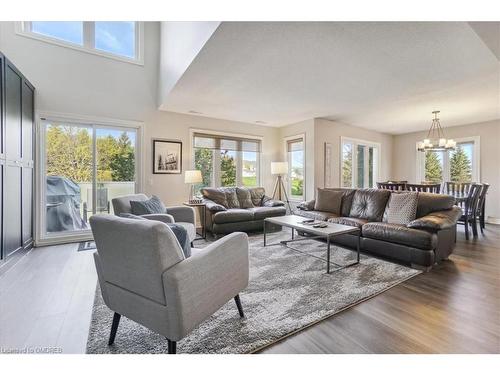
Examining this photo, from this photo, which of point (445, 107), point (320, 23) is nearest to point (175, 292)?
point (320, 23)

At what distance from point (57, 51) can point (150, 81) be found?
1.42 m

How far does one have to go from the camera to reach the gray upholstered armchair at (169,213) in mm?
3053

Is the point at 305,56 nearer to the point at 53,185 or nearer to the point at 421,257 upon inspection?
the point at 421,257

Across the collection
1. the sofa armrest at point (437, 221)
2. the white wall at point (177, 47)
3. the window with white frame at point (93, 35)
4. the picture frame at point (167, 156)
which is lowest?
the sofa armrest at point (437, 221)

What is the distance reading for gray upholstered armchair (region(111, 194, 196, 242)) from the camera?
305cm

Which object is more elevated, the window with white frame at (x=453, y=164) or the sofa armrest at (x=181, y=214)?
the window with white frame at (x=453, y=164)

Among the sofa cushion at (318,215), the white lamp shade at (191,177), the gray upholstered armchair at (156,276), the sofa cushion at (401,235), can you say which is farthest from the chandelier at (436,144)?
the gray upholstered armchair at (156,276)

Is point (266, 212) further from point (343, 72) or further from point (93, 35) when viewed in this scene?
point (93, 35)

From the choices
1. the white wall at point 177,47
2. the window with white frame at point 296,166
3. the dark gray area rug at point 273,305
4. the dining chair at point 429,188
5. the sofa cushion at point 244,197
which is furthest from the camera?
the window with white frame at point 296,166

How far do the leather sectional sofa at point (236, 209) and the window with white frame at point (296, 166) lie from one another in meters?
1.11

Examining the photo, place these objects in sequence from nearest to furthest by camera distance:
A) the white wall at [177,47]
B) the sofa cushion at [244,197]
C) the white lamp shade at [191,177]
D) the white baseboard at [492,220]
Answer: the white wall at [177,47] < the white lamp shade at [191,177] < the sofa cushion at [244,197] < the white baseboard at [492,220]

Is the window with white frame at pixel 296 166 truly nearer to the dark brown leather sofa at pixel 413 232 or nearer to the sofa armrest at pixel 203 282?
the dark brown leather sofa at pixel 413 232

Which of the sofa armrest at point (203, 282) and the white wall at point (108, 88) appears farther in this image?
the white wall at point (108, 88)
